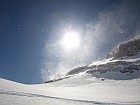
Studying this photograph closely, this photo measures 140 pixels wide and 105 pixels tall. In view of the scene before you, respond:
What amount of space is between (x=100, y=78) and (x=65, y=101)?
35.6m

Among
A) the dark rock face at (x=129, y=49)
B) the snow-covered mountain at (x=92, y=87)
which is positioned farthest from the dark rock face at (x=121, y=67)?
the dark rock face at (x=129, y=49)

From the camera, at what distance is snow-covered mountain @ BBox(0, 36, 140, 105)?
14020mm

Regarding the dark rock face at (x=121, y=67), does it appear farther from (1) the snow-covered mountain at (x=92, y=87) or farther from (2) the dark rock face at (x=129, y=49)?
(2) the dark rock face at (x=129, y=49)

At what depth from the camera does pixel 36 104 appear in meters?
12.6

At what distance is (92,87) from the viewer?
36781 mm

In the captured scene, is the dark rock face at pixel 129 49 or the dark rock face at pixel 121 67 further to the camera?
the dark rock face at pixel 129 49

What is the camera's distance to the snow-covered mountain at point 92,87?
14020mm

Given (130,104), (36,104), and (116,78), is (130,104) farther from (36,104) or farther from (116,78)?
(116,78)

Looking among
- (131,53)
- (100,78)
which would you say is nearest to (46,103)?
(100,78)

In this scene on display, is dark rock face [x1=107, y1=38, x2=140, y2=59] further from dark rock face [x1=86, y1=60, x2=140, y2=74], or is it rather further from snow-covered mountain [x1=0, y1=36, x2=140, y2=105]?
dark rock face [x1=86, y1=60, x2=140, y2=74]

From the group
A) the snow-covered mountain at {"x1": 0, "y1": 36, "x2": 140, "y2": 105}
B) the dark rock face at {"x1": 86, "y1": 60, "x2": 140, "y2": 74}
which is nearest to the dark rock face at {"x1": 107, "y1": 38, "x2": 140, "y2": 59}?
Answer: the snow-covered mountain at {"x1": 0, "y1": 36, "x2": 140, "y2": 105}

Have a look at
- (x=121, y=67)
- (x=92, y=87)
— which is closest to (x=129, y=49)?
(x=121, y=67)

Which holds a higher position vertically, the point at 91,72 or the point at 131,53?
the point at 131,53

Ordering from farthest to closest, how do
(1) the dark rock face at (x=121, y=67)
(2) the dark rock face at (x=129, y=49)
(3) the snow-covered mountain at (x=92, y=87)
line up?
(2) the dark rock face at (x=129, y=49), (1) the dark rock face at (x=121, y=67), (3) the snow-covered mountain at (x=92, y=87)
